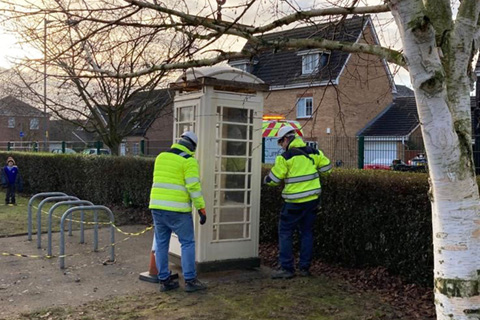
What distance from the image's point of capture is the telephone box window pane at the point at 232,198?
677 cm

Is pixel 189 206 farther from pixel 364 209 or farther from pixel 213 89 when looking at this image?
pixel 364 209

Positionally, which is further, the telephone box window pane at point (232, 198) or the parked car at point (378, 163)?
the parked car at point (378, 163)

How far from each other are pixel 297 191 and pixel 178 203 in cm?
158

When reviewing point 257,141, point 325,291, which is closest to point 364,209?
point 325,291

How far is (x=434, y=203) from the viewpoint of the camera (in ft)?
11.3

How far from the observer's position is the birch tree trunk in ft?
10.4

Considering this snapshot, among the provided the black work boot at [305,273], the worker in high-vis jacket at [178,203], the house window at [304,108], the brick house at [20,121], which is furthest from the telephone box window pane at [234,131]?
the house window at [304,108]

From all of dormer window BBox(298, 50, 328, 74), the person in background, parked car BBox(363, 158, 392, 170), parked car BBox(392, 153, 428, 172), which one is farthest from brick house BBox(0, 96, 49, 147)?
parked car BBox(392, 153, 428, 172)

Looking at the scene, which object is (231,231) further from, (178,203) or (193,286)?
(178,203)

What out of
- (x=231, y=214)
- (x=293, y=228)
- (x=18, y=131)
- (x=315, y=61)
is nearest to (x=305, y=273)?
(x=293, y=228)

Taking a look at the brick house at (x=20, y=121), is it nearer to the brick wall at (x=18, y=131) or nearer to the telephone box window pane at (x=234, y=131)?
the brick wall at (x=18, y=131)

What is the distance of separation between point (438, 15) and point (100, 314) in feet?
13.9

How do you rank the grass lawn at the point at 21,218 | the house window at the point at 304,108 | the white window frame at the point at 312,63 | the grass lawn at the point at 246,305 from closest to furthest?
the grass lawn at the point at 246,305, the white window frame at the point at 312,63, the grass lawn at the point at 21,218, the house window at the point at 304,108

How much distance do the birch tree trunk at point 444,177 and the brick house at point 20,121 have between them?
18587 mm
